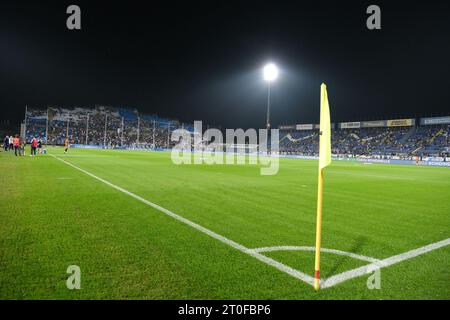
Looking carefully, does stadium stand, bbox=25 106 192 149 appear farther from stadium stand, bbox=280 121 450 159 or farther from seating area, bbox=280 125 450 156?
stadium stand, bbox=280 121 450 159

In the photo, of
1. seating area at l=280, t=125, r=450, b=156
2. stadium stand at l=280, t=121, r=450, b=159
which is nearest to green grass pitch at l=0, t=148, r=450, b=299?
stadium stand at l=280, t=121, r=450, b=159

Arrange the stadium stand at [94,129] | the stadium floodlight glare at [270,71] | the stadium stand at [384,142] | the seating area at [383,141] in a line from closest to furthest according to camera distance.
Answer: the stadium floodlight glare at [270,71] → the stadium stand at [384,142] → the seating area at [383,141] → the stadium stand at [94,129]

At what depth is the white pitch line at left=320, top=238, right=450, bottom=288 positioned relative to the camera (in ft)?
12.4

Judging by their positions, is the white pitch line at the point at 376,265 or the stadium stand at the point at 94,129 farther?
the stadium stand at the point at 94,129

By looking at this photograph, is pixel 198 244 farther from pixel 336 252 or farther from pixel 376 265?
pixel 376 265

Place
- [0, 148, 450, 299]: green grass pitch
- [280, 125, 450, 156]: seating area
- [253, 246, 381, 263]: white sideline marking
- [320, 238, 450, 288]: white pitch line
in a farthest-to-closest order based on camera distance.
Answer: [280, 125, 450, 156]: seating area, [253, 246, 381, 263]: white sideline marking, [320, 238, 450, 288]: white pitch line, [0, 148, 450, 299]: green grass pitch

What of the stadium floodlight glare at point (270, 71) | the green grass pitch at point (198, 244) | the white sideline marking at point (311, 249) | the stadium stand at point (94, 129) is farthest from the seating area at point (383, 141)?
the white sideline marking at point (311, 249)

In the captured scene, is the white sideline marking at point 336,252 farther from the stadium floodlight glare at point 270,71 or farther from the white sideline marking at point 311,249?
the stadium floodlight glare at point 270,71

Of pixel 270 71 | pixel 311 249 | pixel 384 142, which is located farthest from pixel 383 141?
pixel 311 249

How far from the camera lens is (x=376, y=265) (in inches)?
172

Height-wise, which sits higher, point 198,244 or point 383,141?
point 383,141

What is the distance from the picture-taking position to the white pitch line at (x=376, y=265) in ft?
12.4

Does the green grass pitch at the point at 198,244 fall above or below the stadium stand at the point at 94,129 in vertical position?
below
